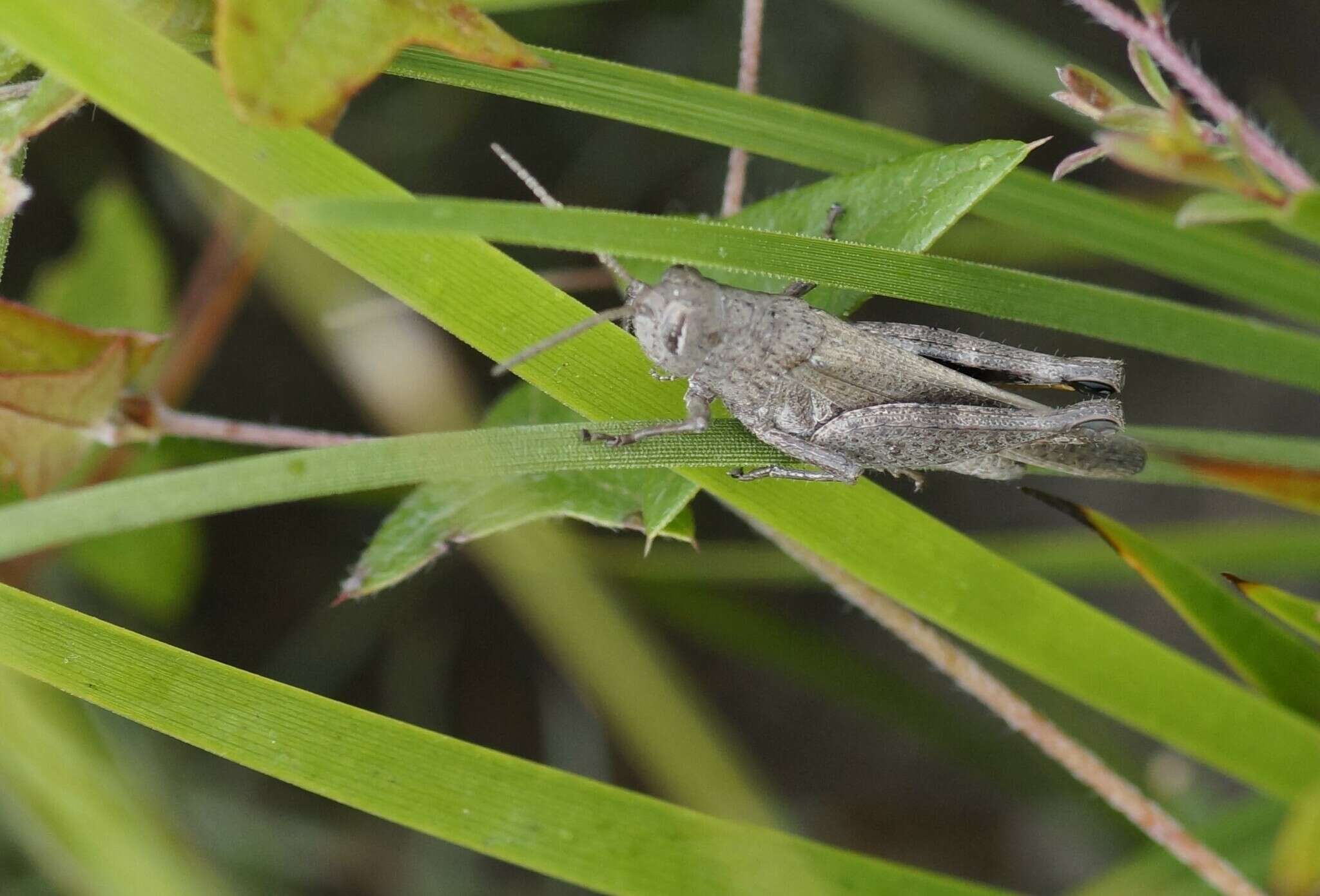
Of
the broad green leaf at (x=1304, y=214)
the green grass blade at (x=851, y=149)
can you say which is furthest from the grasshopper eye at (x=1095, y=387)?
the broad green leaf at (x=1304, y=214)

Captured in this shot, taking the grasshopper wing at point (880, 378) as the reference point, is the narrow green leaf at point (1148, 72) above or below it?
above

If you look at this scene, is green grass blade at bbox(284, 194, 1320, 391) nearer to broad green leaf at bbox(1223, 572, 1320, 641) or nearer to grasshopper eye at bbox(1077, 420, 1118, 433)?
grasshopper eye at bbox(1077, 420, 1118, 433)

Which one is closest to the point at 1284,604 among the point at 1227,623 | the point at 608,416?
the point at 1227,623

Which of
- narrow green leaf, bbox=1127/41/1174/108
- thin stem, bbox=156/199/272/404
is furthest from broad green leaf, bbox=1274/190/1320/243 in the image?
thin stem, bbox=156/199/272/404

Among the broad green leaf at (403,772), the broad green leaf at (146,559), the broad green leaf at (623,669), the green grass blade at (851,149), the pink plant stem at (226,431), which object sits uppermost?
the green grass blade at (851,149)

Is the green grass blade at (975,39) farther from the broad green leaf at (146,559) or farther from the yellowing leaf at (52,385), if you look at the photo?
the broad green leaf at (146,559)

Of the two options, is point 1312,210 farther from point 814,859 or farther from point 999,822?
point 999,822
